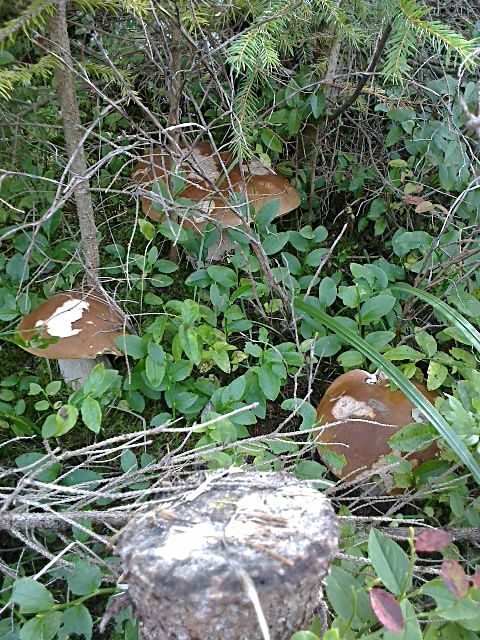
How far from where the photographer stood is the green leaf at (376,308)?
1.86 meters

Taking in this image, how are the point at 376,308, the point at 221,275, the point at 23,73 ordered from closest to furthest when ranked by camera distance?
the point at 23,73, the point at 376,308, the point at 221,275

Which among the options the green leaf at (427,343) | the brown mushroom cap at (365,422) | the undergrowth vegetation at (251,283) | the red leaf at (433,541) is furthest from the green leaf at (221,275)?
the red leaf at (433,541)

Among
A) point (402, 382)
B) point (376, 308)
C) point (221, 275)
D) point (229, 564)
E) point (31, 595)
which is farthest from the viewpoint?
point (221, 275)

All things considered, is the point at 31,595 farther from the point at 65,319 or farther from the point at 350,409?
the point at 350,409

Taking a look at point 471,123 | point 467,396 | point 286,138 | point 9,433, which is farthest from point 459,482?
point 286,138

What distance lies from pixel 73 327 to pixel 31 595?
792 millimetres

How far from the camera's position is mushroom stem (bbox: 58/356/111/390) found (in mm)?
1955

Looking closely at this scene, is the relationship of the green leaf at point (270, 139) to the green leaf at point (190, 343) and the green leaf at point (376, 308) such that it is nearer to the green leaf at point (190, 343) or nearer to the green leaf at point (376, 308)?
the green leaf at point (376, 308)

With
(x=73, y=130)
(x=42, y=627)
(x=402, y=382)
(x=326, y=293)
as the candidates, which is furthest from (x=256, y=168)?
(x=42, y=627)

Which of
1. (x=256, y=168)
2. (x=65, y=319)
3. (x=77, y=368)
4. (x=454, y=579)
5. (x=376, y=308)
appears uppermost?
(x=256, y=168)

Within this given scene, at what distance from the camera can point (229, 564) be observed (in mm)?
759

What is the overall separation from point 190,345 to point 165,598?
3.27 feet

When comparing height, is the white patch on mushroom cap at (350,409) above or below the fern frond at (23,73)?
below

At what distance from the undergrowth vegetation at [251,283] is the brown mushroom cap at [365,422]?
0.15 ft
